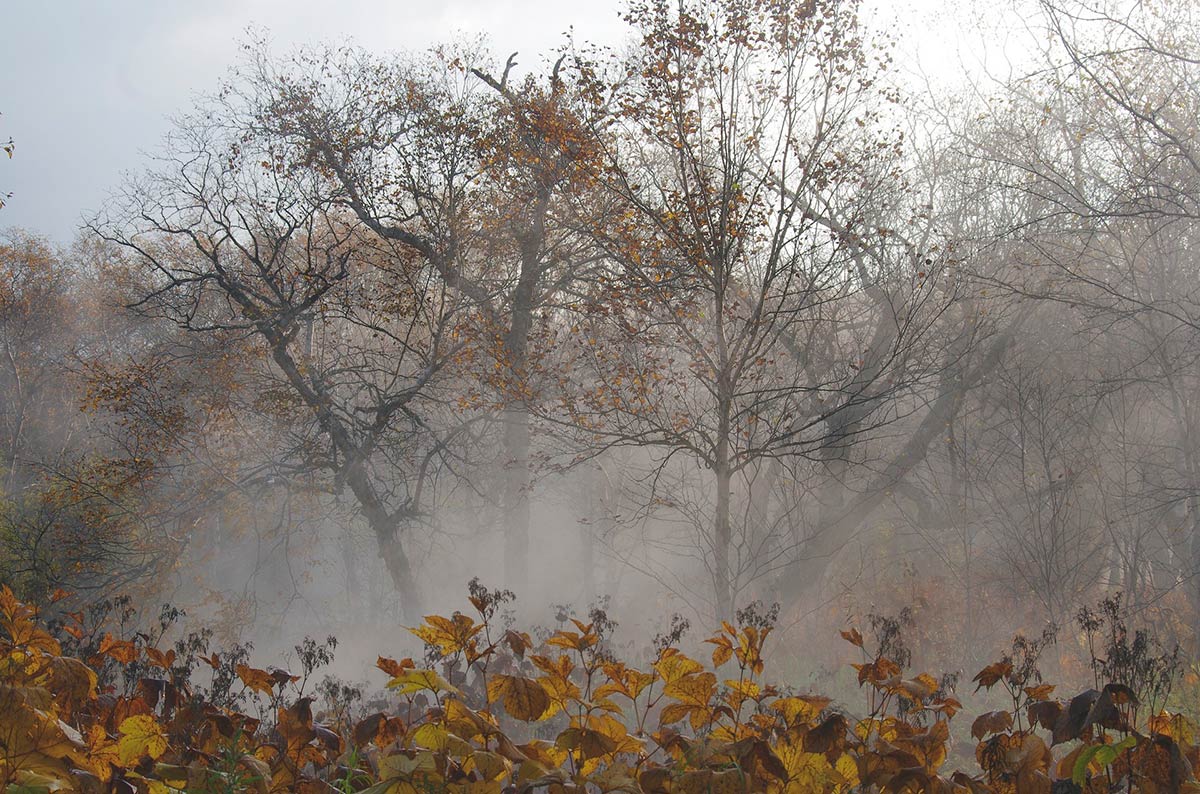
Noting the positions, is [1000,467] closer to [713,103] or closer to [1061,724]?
[713,103]

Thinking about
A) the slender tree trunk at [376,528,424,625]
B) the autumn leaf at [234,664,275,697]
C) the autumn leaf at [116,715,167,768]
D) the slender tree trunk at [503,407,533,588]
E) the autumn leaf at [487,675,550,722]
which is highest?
the slender tree trunk at [503,407,533,588]

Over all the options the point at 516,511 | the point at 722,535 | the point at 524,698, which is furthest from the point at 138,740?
the point at 516,511

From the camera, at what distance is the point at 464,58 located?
14672mm

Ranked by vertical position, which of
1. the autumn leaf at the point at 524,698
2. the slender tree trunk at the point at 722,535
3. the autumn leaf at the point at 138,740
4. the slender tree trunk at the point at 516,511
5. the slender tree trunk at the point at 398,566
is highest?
the slender tree trunk at the point at 516,511

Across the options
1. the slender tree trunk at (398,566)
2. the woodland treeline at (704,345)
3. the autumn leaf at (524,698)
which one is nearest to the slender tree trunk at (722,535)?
the woodland treeline at (704,345)

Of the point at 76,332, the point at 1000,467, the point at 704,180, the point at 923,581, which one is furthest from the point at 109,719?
the point at 76,332

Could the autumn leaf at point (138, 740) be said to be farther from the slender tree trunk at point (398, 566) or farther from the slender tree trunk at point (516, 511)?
the slender tree trunk at point (398, 566)

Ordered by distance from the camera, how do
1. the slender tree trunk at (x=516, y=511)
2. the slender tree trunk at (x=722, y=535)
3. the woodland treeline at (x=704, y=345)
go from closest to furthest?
the slender tree trunk at (x=722, y=535) < the woodland treeline at (x=704, y=345) < the slender tree trunk at (x=516, y=511)

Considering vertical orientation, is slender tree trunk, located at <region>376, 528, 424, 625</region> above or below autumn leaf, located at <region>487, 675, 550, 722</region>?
above

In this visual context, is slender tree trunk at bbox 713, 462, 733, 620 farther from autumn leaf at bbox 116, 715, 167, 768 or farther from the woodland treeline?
autumn leaf at bbox 116, 715, 167, 768

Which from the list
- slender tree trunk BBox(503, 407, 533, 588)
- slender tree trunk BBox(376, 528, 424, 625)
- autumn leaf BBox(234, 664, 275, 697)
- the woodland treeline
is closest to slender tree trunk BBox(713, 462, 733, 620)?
the woodland treeline

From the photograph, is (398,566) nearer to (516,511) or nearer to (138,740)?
(516,511)

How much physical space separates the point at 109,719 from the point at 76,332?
31.6 meters

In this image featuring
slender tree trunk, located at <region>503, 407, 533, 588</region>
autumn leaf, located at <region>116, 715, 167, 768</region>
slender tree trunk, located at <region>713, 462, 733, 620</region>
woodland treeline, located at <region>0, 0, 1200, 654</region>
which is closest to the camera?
autumn leaf, located at <region>116, 715, 167, 768</region>
